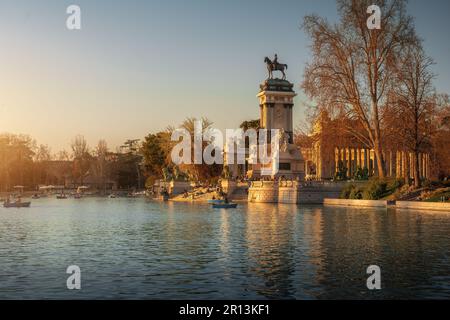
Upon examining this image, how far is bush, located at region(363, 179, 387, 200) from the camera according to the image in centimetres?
5934

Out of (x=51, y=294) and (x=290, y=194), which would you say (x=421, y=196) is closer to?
(x=290, y=194)

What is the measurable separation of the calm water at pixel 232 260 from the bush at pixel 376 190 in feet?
70.5

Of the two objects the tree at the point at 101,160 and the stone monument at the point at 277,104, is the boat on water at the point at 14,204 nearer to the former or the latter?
the stone monument at the point at 277,104

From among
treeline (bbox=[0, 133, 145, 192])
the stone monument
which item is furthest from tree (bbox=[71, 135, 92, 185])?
the stone monument

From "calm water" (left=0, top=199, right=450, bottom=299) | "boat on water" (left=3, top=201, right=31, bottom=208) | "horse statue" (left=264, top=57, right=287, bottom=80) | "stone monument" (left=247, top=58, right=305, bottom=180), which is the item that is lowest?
"calm water" (left=0, top=199, right=450, bottom=299)

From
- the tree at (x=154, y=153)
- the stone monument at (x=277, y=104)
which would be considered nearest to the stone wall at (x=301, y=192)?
the stone monument at (x=277, y=104)

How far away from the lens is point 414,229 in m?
33.1

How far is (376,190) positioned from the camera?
59.3m

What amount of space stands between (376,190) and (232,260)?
39.4m

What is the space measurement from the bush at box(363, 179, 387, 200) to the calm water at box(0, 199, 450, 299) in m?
21.5

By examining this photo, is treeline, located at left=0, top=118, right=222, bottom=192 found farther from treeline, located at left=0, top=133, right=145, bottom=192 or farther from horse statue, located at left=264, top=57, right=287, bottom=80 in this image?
horse statue, located at left=264, top=57, right=287, bottom=80

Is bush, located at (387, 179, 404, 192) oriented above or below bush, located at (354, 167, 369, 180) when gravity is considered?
below

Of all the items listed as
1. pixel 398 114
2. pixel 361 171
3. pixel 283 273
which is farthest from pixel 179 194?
pixel 283 273
